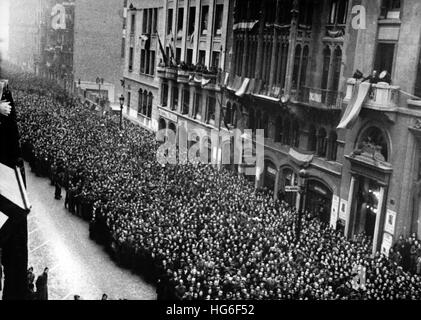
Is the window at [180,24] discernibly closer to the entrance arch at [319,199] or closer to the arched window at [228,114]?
the arched window at [228,114]

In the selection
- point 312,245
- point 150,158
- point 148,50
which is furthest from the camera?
point 148,50

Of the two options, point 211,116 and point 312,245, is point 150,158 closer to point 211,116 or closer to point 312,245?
point 211,116

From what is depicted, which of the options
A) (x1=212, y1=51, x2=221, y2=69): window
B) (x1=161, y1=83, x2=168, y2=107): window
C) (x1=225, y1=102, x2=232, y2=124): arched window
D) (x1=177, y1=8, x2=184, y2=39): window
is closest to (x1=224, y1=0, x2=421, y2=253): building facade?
(x1=225, y1=102, x2=232, y2=124): arched window

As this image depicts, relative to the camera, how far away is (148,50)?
25.9 metres

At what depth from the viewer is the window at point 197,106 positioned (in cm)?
2393

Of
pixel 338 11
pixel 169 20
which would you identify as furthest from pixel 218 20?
pixel 338 11

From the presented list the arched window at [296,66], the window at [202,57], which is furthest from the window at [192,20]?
the arched window at [296,66]

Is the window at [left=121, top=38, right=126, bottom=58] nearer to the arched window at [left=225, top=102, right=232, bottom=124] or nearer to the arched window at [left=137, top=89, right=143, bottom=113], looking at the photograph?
the arched window at [left=137, top=89, right=143, bottom=113]

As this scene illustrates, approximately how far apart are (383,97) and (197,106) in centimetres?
1080

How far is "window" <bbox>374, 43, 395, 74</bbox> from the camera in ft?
49.1

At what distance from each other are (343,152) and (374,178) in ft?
4.64

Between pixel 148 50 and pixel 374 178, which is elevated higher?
pixel 148 50

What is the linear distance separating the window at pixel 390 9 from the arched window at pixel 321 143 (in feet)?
12.1
